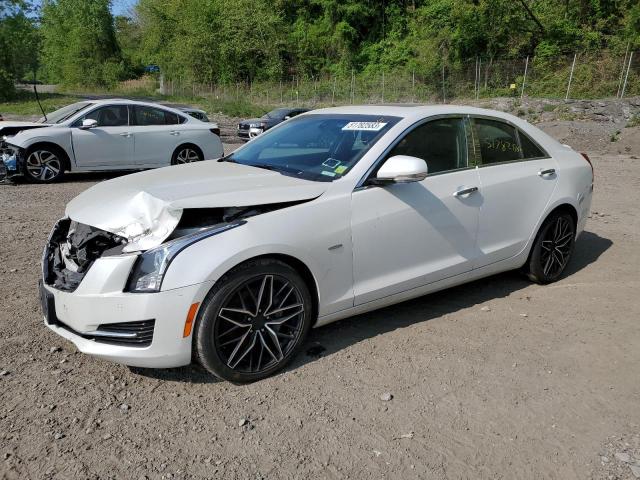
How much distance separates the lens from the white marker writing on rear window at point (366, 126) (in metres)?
4.12

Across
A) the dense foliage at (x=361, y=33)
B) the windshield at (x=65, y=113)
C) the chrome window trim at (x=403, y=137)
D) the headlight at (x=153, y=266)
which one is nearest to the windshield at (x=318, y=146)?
the chrome window trim at (x=403, y=137)

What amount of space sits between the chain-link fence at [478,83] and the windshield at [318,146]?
2372 centimetres

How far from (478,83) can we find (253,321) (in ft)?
106

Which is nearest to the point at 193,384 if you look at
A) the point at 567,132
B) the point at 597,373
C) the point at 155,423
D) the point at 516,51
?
the point at 155,423

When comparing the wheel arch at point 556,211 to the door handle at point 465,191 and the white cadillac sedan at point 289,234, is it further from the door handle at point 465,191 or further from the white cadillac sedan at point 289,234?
the door handle at point 465,191

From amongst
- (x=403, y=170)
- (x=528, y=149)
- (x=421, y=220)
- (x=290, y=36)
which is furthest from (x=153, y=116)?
(x=290, y=36)

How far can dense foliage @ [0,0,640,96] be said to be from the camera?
34844 millimetres

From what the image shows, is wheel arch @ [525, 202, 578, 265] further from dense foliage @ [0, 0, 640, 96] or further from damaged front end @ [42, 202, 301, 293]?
dense foliage @ [0, 0, 640, 96]

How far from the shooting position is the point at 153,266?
10.2ft

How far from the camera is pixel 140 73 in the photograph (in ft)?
240

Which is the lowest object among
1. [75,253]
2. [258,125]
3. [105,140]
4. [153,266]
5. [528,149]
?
[258,125]

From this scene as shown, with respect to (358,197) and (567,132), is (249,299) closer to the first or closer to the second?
(358,197)

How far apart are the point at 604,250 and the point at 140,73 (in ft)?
245

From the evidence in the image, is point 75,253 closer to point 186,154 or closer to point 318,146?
point 318,146
